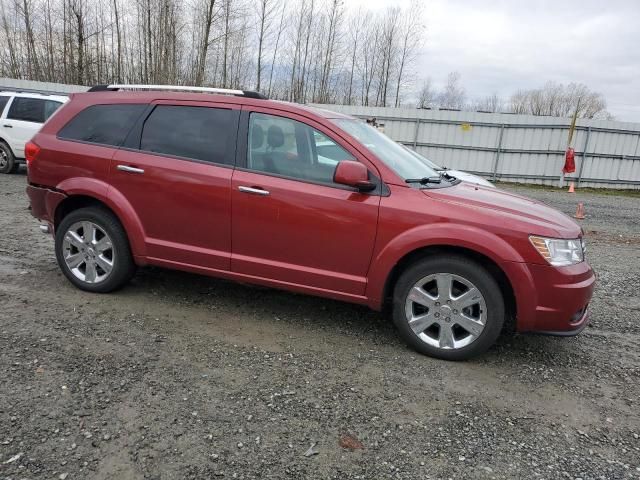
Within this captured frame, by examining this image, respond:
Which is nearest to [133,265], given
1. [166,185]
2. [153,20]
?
[166,185]

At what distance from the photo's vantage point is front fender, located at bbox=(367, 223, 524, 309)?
3281 millimetres

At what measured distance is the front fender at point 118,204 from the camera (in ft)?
13.5

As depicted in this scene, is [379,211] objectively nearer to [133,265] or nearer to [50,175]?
[133,265]

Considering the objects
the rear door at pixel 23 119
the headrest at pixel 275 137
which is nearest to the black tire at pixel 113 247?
the headrest at pixel 275 137

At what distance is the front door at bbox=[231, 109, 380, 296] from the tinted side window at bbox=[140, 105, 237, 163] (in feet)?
0.55

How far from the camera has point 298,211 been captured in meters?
3.65

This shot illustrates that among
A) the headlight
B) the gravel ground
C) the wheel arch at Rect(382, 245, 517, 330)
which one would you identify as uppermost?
the headlight

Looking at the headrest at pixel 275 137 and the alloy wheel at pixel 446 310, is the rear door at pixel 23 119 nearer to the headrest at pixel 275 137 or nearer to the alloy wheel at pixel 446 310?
the headrest at pixel 275 137

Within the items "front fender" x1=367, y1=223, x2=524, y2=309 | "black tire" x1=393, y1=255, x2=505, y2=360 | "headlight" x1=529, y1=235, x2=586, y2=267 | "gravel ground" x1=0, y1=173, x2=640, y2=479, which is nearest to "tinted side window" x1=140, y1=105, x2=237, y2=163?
"gravel ground" x1=0, y1=173, x2=640, y2=479

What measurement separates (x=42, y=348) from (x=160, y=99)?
2.24 metres

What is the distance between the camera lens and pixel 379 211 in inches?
137

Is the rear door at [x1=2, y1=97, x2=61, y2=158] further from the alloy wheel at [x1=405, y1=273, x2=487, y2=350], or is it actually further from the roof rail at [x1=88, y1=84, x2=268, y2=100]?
the alloy wheel at [x1=405, y1=273, x2=487, y2=350]

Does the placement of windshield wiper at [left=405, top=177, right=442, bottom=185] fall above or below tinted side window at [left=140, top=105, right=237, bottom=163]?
below

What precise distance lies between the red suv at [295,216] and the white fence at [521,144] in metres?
15.0
